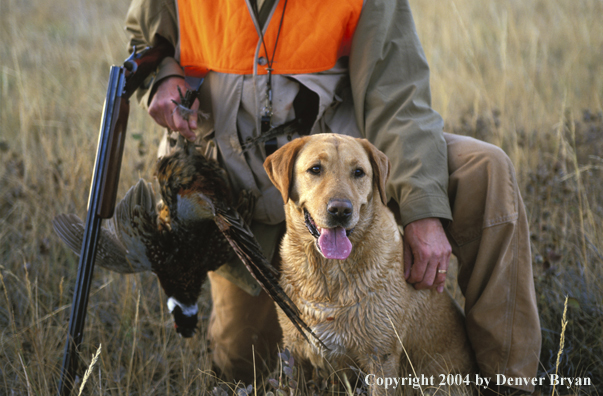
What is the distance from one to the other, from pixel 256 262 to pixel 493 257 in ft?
4.18

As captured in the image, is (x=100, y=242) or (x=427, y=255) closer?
(x=427, y=255)

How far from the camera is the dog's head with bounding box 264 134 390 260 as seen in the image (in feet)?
7.45

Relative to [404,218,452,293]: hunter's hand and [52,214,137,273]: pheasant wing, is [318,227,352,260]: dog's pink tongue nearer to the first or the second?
[404,218,452,293]: hunter's hand

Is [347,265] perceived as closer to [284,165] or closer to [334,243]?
[334,243]

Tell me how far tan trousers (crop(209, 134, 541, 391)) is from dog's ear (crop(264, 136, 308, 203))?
3.10 feet

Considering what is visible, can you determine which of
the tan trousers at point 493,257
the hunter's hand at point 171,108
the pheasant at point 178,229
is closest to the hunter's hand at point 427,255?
the tan trousers at point 493,257

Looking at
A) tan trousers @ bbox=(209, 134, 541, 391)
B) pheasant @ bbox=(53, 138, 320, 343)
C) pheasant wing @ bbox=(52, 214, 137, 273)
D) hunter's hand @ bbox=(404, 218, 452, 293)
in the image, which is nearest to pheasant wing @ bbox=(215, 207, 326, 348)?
pheasant @ bbox=(53, 138, 320, 343)

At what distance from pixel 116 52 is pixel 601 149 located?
678 cm

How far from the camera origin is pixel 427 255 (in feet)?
8.46

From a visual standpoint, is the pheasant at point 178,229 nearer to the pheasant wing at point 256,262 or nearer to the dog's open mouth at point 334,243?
the pheasant wing at point 256,262

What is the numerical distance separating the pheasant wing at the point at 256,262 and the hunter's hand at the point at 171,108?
54 cm

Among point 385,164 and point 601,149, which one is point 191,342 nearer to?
point 385,164

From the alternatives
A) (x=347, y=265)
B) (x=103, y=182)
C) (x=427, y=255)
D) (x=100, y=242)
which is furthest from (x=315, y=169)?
(x=100, y=242)

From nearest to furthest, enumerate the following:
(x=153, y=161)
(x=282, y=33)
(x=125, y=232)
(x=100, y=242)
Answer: (x=282, y=33) < (x=125, y=232) < (x=100, y=242) < (x=153, y=161)
